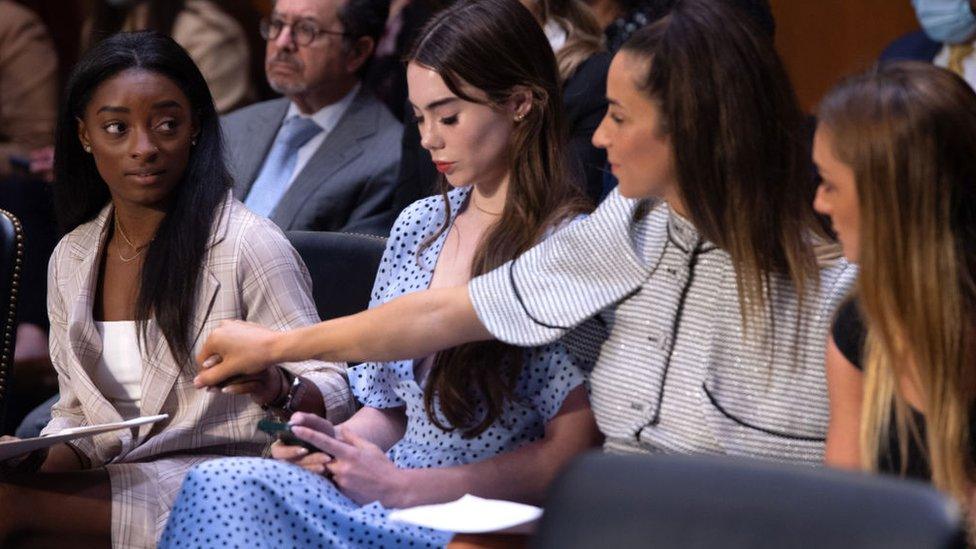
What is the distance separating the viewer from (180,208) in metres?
2.52

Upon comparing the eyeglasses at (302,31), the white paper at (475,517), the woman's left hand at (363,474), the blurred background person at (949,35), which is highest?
the eyeglasses at (302,31)

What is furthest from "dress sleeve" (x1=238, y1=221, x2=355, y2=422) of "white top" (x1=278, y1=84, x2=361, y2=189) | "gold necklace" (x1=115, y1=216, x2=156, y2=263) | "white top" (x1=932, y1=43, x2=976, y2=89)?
"white top" (x1=932, y1=43, x2=976, y2=89)

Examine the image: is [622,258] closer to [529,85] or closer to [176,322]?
[529,85]

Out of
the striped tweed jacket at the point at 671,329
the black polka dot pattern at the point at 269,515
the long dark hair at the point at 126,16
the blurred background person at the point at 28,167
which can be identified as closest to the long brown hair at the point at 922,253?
the striped tweed jacket at the point at 671,329

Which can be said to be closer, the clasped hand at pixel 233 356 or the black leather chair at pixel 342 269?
the clasped hand at pixel 233 356

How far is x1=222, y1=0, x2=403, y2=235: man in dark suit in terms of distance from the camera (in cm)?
365

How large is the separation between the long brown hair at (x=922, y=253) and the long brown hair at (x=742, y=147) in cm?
23

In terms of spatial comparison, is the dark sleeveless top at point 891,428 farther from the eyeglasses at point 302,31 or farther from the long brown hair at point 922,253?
the eyeglasses at point 302,31

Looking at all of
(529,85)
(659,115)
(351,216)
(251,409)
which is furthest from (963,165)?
(351,216)

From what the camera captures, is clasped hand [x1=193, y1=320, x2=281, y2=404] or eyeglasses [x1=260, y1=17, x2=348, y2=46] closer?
clasped hand [x1=193, y1=320, x2=281, y2=404]

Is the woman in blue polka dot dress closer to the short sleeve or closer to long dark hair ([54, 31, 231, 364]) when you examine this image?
long dark hair ([54, 31, 231, 364])

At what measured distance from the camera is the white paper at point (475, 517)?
69.5 inches

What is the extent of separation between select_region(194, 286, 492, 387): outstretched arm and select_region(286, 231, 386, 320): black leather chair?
629 millimetres

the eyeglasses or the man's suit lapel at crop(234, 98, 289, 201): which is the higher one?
the eyeglasses
